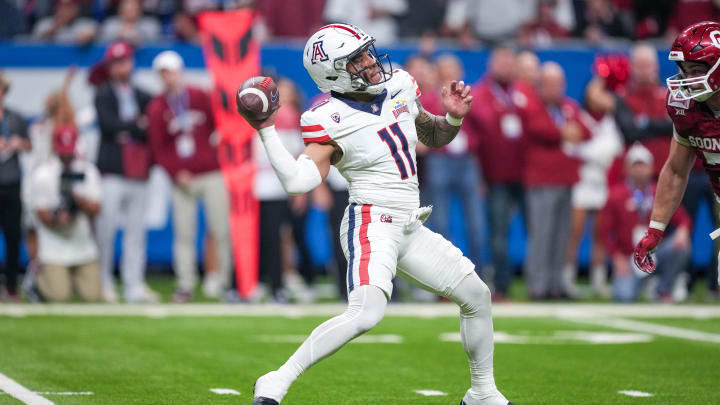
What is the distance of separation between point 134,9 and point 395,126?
27.2ft

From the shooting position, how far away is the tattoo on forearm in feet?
19.0

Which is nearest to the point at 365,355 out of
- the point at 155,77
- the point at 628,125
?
the point at 628,125

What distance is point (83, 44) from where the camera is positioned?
12523 millimetres

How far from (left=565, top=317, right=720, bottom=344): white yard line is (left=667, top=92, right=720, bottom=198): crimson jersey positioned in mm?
3316

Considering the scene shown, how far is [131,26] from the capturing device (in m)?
13.0

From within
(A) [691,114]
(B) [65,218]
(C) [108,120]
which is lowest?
(B) [65,218]

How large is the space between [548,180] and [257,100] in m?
6.79

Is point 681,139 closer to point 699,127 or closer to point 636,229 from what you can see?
point 699,127

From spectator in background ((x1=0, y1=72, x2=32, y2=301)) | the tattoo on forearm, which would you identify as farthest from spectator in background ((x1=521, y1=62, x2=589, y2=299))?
the tattoo on forearm

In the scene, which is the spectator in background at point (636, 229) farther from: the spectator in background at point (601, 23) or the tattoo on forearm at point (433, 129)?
the tattoo on forearm at point (433, 129)

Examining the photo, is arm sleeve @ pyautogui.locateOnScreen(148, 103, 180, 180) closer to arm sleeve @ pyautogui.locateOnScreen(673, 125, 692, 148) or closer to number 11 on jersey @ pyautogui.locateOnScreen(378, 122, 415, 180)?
number 11 on jersey @ pyautogui.locateOnScreen(378, 122, 415, 180)

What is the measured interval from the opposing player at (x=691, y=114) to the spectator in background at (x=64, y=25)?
27.8ft

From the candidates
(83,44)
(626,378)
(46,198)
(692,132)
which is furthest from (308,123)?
(83,44)

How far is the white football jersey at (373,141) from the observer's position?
535 centimetres
